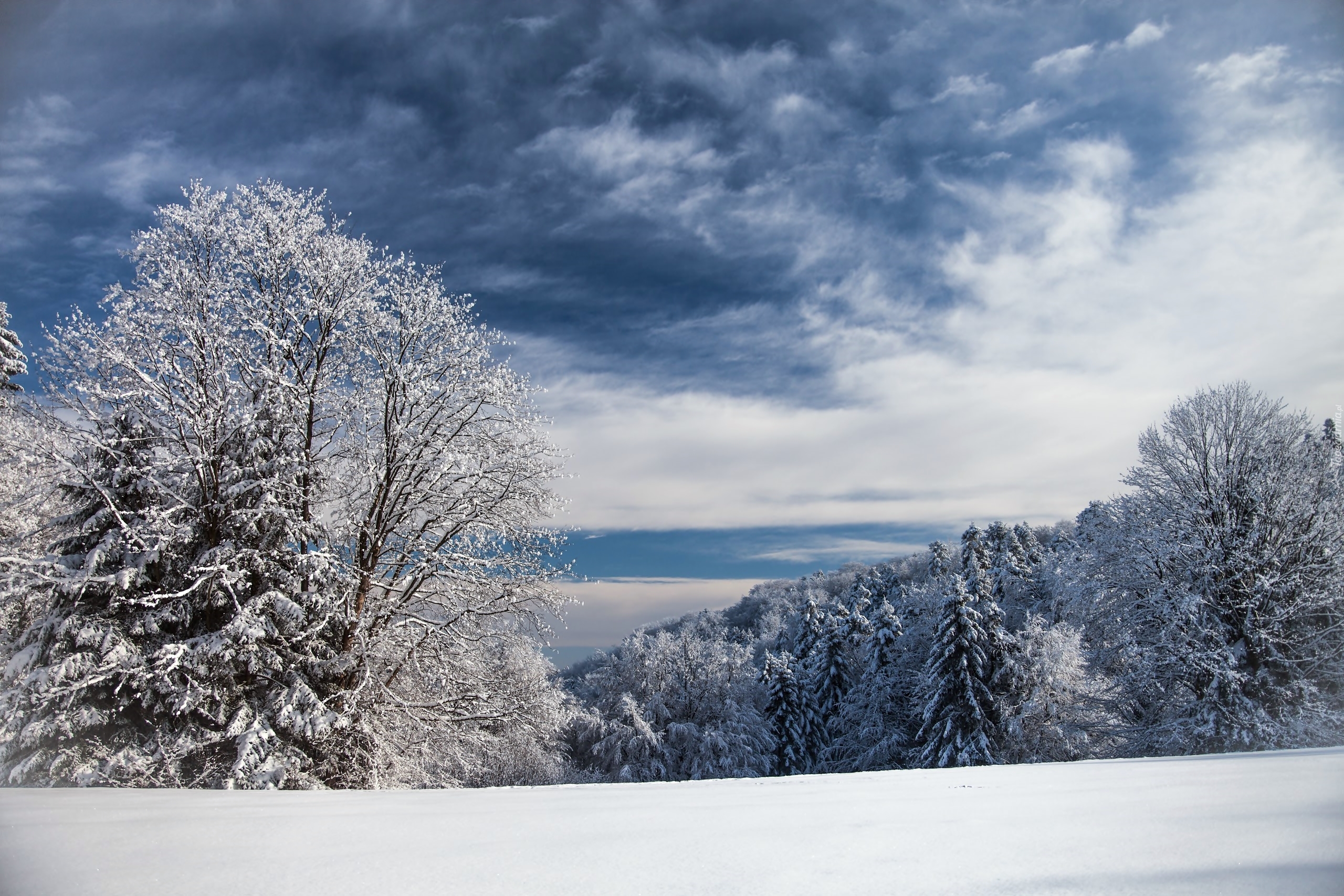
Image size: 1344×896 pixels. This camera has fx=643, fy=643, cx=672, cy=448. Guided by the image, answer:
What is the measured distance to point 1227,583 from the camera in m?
15.8

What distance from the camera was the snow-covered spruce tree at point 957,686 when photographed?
91.2ft

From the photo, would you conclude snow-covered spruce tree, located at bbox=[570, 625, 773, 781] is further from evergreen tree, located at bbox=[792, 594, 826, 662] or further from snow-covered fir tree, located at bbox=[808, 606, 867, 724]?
evergreen tree, located at bbox=[792, 594, 826, 662]

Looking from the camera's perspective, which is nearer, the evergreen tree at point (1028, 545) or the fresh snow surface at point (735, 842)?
the fresh snow surface at point (735, 842)

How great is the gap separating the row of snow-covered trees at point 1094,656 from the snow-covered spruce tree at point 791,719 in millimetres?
157

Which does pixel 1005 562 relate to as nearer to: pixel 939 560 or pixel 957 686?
pixel 939 560

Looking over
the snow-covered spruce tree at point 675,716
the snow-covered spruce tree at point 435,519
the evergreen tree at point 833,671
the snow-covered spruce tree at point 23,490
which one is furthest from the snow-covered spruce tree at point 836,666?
the snow-covered spruce tree at point 23,490

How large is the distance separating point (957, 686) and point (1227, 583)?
14.5 m

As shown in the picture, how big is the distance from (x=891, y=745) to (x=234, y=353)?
31.6 m

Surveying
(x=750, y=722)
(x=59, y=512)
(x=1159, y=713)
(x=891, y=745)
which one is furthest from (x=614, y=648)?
(x=59, y=512)

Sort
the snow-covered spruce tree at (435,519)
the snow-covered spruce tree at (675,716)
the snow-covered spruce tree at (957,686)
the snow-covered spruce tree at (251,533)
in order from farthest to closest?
1. the snow-covered spruce tree at (675,716)
2. the snow-covered spruce tree at (957,686)
3. the snow-covered spruce tree at (435,519)
4. the snow-covered spruce tree at (251,533)

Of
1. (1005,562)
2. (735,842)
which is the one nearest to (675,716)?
(1005,562)

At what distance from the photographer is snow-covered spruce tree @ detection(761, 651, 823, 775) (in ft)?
140

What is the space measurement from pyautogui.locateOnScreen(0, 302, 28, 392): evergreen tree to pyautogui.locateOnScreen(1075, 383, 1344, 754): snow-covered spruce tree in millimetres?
24166

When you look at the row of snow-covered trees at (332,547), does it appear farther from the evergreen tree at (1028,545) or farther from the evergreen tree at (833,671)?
the evergreen tree at (1028,545)
